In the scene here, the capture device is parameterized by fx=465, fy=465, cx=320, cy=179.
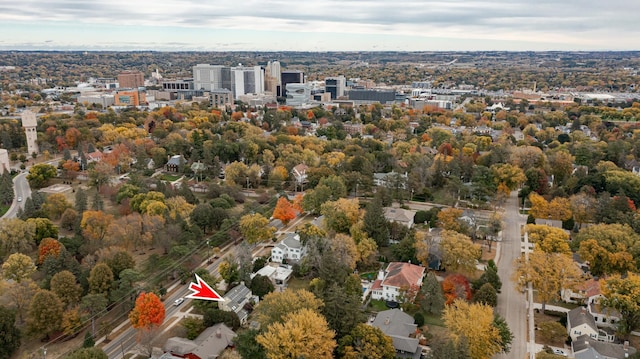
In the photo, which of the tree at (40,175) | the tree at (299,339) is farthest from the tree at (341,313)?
the tree at (40,175)

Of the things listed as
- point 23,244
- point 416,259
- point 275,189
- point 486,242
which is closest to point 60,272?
point 23,244

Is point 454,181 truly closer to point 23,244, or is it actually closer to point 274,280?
point 274,280

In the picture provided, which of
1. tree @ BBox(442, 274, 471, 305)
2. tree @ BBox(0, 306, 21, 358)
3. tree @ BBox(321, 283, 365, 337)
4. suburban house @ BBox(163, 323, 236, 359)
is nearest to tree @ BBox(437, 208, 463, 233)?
tree @ BBox(442, 274, 471, 305)

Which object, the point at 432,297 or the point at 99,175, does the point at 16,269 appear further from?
the point at 432,297

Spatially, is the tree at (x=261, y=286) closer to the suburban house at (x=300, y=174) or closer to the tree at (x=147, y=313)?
the tree at (x=147, y=313)

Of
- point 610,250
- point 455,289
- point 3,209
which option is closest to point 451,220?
point 455,289
